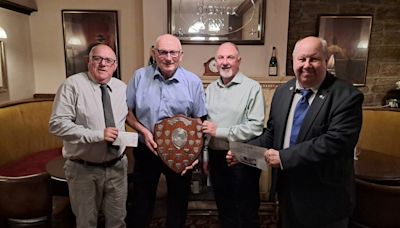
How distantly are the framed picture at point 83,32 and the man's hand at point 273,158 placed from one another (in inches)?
127

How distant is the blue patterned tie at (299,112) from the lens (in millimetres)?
1474

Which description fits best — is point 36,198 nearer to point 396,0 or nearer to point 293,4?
point 293,4

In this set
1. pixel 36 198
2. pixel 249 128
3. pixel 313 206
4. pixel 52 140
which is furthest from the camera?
pixel 52 140

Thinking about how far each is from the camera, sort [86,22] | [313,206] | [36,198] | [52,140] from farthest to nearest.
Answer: [86,22] < [52,140] < [36,198] < [313,206]

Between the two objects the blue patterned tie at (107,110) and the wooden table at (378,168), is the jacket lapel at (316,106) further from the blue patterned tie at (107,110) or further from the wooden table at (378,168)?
the blue patterned tie at (107,110)

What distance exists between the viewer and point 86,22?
4.11m

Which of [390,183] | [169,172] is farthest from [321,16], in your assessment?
[169,172]

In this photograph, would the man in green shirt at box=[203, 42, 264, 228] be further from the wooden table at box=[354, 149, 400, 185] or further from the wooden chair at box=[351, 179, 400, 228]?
the wooden table at box=[354, 149, 400, 185]

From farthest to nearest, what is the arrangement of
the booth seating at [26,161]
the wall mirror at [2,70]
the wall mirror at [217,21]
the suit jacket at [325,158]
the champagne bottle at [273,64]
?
the champagne bottle at [273,64], the wall mirror at [217,21], the wall mirror at [2,70], the booth seating at [26,161], the suit jacket at [325,158]

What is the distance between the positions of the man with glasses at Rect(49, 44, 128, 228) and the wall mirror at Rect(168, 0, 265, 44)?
2.04 metres

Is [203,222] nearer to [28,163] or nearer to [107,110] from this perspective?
[107,110]

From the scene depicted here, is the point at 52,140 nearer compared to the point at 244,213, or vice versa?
the point at 244,213

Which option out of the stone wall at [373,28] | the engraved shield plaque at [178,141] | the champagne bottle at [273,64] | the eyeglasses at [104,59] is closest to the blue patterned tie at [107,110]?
the eyeglasses at [104,59]

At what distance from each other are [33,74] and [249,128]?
11.5ft
